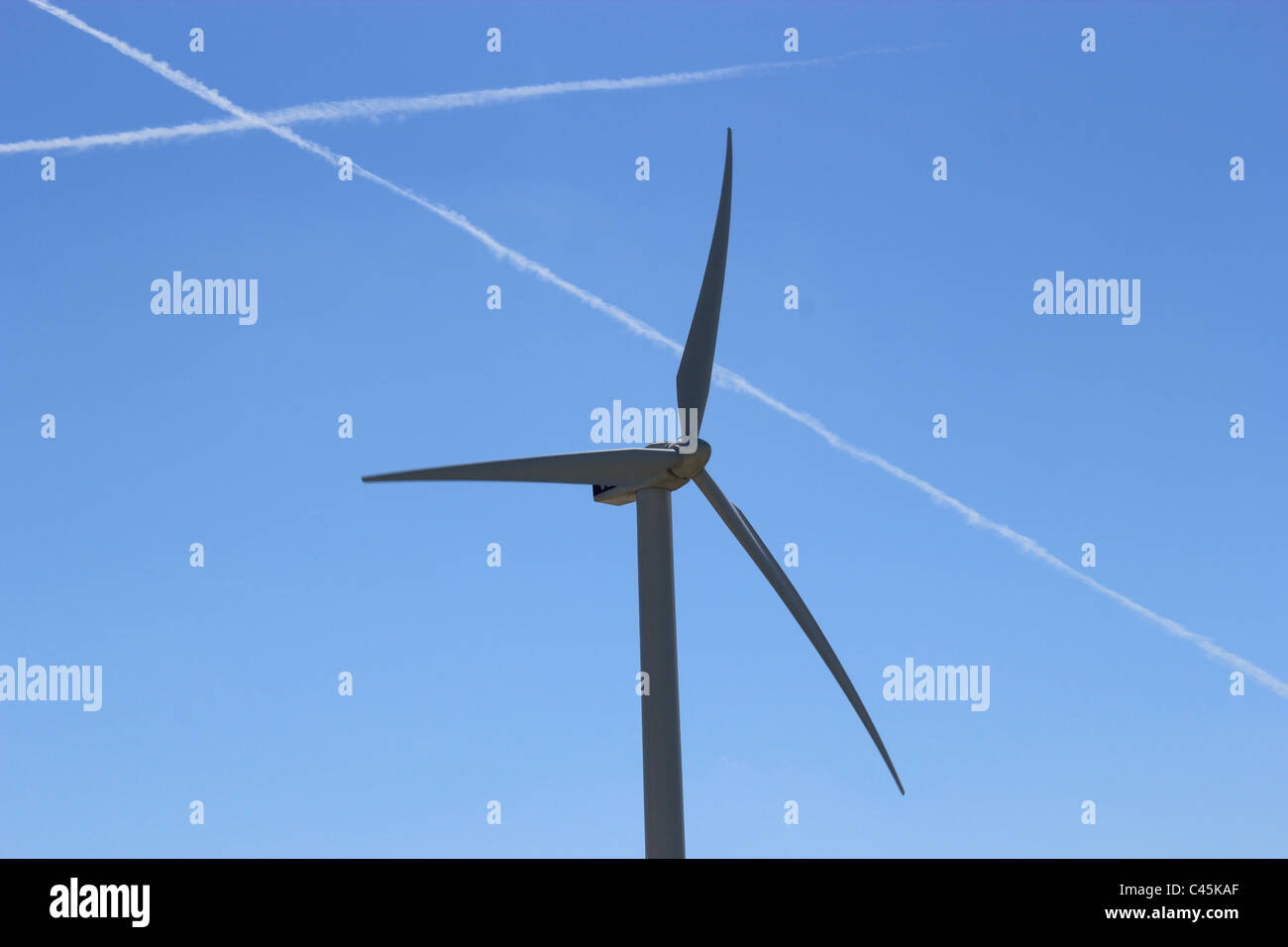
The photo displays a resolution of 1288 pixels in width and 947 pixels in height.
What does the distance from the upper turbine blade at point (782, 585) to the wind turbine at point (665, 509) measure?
0.02m

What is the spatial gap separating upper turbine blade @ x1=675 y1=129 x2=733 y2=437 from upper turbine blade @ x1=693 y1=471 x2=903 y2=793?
2.23 metres

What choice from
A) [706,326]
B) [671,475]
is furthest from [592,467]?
[706,326]

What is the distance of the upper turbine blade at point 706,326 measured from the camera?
3550 centimetres

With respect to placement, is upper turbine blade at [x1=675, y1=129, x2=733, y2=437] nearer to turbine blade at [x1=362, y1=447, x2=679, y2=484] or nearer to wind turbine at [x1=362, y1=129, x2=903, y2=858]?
wind turbine at [x1=362, y1=129, x2=903, y2=858]

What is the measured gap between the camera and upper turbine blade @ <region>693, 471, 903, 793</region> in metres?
34.0

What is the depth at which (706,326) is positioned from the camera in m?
35.9

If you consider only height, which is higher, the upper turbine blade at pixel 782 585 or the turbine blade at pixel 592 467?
the turbine blade at pixel 592 467

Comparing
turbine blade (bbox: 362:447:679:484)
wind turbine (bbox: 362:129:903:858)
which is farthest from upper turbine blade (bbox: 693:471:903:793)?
turbine blade (bbox: 362:447:679:484)

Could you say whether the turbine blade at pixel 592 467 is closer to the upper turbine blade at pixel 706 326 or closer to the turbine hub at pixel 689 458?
the turbine hub at pixel 689 458

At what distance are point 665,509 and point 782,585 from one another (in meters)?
3.70

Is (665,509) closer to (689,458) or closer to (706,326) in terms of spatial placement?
(689,458)

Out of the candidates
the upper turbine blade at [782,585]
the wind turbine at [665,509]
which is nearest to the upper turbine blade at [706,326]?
the wind turbine at [665,509]

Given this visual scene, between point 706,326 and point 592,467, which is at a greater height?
point 706,326
